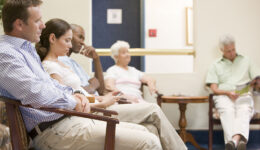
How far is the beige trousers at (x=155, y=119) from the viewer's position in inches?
88.1

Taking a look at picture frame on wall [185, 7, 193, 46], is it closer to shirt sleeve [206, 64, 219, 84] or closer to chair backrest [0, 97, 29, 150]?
shirt sleeve [206, 64, 219, 84]

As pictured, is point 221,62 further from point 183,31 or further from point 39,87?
point 39,87

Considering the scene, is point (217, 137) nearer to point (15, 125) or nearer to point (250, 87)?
point (250, 87)

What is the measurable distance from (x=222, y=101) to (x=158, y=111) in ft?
5.30

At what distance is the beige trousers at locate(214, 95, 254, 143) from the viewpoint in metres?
3.49

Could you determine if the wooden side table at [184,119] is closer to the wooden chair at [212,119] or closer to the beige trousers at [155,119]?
the wooden chair at [212,119]

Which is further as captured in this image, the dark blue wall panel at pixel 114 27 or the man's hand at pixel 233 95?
the dark blue wall panel at pixel 114 27

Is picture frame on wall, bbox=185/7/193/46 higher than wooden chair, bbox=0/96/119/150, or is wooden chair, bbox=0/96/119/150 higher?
picture frame on wall, bbox=185/7/193/46

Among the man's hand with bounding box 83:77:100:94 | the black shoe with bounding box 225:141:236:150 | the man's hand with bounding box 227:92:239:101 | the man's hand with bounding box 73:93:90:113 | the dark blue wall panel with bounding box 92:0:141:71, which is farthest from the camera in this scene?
the dark blue wall panel with bounding box 92:0:141:71

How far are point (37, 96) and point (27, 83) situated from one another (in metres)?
0.08

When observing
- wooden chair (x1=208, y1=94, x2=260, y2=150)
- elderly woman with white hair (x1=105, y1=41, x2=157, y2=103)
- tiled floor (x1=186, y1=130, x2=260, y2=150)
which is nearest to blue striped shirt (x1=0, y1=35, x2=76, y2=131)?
elderly woman with white hair (x1=105, y1=41, x2=157, y2=103)

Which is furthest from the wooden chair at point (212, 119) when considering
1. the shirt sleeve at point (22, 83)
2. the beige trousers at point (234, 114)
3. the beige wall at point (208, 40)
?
the shirt sleeve at point (22, 83)

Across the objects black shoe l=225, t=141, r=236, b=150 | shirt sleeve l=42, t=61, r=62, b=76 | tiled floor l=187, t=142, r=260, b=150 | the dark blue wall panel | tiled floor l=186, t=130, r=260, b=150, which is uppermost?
the dark blue wall panel

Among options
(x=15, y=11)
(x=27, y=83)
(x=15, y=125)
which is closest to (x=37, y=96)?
(x=27, y=83)
